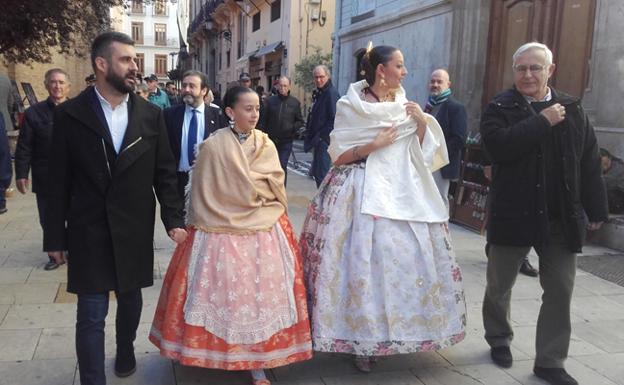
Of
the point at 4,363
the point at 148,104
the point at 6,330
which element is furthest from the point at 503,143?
the point at 6,330

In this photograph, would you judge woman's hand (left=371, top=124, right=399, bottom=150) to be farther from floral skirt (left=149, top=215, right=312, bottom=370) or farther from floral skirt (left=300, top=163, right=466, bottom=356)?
floral skirt (left=149, top=215, right=312, bottom=370)

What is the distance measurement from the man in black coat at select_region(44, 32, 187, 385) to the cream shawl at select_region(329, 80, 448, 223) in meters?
1.14

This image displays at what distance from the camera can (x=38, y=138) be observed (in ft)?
15.8

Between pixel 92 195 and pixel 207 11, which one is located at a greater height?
pixel 207 11

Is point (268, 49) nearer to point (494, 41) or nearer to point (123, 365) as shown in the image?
point (494, 41)

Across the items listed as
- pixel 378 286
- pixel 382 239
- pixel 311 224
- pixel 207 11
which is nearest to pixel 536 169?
pixel 382 239

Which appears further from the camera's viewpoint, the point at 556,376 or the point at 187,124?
the point at 187,124

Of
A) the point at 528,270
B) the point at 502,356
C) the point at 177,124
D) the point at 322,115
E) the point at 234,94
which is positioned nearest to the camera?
the point at 234,94

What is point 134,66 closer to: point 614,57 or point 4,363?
point 4,363

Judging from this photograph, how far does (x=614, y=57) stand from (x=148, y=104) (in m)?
5.46

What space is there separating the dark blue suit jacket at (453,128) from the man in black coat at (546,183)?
228cm

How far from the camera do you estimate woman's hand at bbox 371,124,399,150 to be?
3.24 meters

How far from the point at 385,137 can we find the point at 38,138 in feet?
9.90

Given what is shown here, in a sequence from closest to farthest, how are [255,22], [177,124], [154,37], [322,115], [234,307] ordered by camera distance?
1. [234,307]
2. [177,124]
3. [322,115]
4. [255,22]
5. [154,37]
